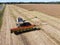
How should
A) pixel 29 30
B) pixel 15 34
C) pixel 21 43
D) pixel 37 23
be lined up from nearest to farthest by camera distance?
pixel 21 43, pixel 15 34, pixel 29 30, pixel 37 23

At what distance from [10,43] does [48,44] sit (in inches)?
153

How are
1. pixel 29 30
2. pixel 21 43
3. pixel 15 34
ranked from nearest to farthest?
pixel 21 43 < pixel 15 34 < pixel 29 30

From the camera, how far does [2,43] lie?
1659 centimetres

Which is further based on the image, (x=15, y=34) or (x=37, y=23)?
(x=37, y=23)

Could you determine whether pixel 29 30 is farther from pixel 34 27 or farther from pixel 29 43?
pixel 29 43

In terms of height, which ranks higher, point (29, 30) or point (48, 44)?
point (48, 44)

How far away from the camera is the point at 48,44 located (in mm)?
14914

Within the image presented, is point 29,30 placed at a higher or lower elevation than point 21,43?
lower

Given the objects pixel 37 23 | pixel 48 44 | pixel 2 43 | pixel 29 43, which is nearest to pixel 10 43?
pixel 2 43

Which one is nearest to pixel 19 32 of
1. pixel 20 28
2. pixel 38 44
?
pixel 20 28

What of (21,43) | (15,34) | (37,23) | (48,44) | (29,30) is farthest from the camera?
(37,23)

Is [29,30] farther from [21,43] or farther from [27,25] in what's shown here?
[21,43]

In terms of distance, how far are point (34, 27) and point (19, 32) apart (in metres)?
2.64

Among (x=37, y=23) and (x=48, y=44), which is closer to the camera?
(x=48, y=44)
